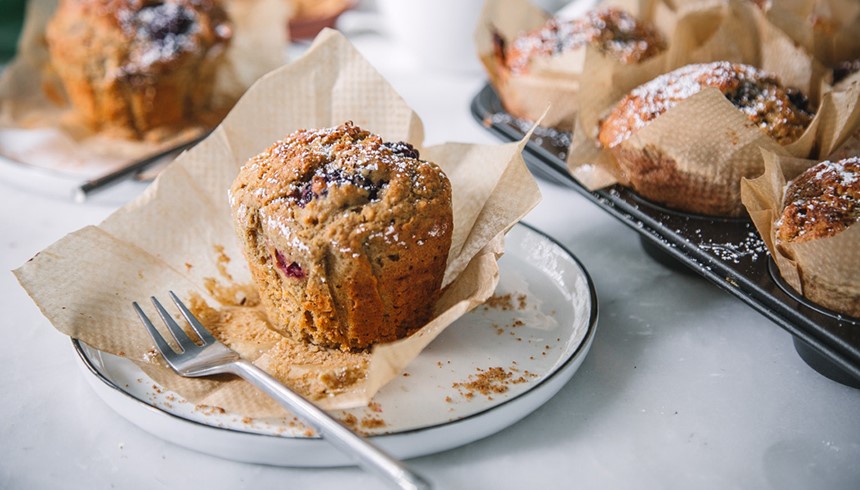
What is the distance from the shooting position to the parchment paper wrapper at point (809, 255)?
3.39 ft

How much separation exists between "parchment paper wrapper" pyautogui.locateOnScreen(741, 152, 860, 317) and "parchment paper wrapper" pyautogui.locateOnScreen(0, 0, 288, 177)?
4.48 feet

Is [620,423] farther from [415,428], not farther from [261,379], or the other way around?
[261,379]

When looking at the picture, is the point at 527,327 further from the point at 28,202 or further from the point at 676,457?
the point at 28,202

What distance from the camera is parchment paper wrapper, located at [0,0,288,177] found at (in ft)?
6.48

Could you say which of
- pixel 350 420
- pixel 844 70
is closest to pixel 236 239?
pixel 350 420

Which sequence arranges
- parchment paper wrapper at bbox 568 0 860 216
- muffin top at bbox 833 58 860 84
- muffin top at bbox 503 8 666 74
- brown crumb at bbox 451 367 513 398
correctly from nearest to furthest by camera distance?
brown crumb at bbox 451 367 513 398
parchment paper wrapper at bbox 568 0 860 216
muffin top at bbox 833 58 860 84
muffin top at bbox 503 8 666 74

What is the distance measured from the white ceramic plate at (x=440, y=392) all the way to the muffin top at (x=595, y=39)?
0.71 metres

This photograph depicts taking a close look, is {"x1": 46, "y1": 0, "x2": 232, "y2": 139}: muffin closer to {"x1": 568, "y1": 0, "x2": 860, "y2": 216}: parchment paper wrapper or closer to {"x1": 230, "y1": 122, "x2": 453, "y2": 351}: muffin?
{"x1": 230, "y1": 122, "x2": 453, "y2": 351}: muffin

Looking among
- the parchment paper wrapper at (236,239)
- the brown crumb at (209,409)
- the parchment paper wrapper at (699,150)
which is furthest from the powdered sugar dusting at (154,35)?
the brown crumb at (209,409)

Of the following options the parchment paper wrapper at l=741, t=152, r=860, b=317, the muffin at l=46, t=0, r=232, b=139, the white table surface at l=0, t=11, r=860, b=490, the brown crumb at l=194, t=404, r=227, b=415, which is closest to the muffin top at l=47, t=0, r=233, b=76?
the muffin at l=46, t=0, r=232, b=139

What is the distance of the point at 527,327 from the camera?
47.6 inches

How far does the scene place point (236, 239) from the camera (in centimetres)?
138

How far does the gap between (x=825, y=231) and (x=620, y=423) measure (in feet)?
1.31

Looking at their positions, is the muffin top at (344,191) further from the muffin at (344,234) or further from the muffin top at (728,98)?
the muffin top at (728,98)
